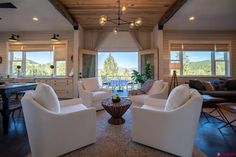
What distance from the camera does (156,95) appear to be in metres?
3.72

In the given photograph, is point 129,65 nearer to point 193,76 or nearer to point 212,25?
point 193,76

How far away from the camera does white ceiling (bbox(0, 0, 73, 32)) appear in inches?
163

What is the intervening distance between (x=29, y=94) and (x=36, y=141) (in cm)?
61

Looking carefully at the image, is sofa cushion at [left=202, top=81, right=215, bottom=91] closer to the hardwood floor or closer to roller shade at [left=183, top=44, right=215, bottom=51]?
roller shade at [left=183, top=44, right=215, bottom=51]

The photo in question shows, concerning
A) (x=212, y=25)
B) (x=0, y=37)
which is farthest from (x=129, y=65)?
(x=0, y=37)

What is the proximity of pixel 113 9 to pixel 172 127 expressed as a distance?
3.74m

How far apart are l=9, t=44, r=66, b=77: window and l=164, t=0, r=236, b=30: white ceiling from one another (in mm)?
4647

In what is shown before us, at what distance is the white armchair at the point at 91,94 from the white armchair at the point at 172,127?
1914mm

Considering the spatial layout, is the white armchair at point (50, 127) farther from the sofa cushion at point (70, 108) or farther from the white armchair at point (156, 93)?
the white armchair at point (156, 93)

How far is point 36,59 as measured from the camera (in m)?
6.26

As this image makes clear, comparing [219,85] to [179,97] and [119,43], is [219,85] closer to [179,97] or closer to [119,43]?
[179,97]

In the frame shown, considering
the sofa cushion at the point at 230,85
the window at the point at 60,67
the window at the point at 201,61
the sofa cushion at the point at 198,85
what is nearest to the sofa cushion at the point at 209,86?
the sofa cushion at the point at 198,85

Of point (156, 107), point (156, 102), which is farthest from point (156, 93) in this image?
point (156, 107)

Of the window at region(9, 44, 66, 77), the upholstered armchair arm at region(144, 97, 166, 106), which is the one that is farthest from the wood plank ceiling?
the upholstered armchair arm at region(144, 97, 166, 106)
